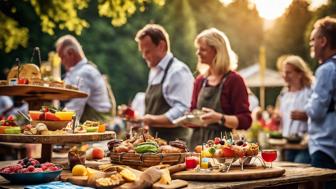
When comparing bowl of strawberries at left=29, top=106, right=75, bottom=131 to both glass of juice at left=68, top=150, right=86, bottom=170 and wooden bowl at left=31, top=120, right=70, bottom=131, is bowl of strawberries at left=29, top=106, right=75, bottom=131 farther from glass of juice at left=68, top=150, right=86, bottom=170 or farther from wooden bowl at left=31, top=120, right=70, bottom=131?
glass of juice at left=68, top=150, right=86, bottom=170

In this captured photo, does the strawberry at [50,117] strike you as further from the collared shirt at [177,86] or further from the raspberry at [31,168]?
the collared shirt at [177,86]

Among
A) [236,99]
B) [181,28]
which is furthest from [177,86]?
[181,28]

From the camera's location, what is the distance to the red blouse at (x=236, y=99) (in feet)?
16.1

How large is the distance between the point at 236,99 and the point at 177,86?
78cm

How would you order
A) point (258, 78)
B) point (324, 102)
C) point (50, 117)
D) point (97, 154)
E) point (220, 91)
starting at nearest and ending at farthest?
1. point (50, 117)
2. point (97, 154)
3. point (324, 102)
4. point (220, 91)
5. point (258, 78)

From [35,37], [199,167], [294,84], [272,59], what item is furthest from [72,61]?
[272,59]

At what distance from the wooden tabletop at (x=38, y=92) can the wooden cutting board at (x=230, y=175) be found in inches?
54.7

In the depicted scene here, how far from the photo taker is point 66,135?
376cm

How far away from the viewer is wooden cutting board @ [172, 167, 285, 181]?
3395mm

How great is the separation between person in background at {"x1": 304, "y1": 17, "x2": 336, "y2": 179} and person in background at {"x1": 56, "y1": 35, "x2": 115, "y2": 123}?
2385mm

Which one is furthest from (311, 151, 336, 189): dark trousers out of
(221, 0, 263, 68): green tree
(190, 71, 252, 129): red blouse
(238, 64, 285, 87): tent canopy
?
(221, 0, 263, 68): green tree

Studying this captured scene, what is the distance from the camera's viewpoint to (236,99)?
4941mm

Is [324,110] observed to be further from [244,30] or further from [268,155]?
[244,30]

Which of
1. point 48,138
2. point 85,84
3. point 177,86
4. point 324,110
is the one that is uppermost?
point 85,84
